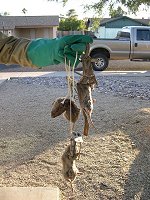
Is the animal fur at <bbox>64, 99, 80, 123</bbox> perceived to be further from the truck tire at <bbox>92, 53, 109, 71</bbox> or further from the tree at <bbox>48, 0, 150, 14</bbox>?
the truck tire at <bbox>92, 53, 109, 71</bbox>

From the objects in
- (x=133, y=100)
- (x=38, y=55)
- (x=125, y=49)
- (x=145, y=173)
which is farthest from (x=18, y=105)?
(x=125, y=49)

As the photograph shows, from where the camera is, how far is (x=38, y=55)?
273 centimetres

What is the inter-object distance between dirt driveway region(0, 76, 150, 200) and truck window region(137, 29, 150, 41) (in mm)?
10045

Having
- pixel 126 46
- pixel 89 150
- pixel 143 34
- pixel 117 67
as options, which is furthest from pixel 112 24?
pixel 89 150

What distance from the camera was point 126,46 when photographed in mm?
18422

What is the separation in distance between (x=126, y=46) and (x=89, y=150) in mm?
13211

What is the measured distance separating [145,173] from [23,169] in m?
1.48

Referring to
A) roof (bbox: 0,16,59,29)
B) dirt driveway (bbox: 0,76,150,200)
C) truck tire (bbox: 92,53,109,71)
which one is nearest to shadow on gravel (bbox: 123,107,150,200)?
dirt driveway (bbox: 0,76,150,200)

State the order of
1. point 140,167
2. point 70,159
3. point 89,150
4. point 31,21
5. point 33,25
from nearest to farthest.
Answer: point 70,159 < point 140,167 < point 89,150 < point 33,25 < point 31,21

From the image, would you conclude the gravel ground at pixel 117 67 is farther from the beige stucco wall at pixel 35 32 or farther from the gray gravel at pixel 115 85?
the beige stucco wall at pixel 35 32

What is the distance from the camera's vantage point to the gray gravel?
10744 mm

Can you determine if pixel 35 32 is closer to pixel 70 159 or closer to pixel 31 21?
pixel 31 21

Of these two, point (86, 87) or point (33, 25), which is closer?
point (86, 87)

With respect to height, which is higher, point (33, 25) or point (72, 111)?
point (33, 25)
